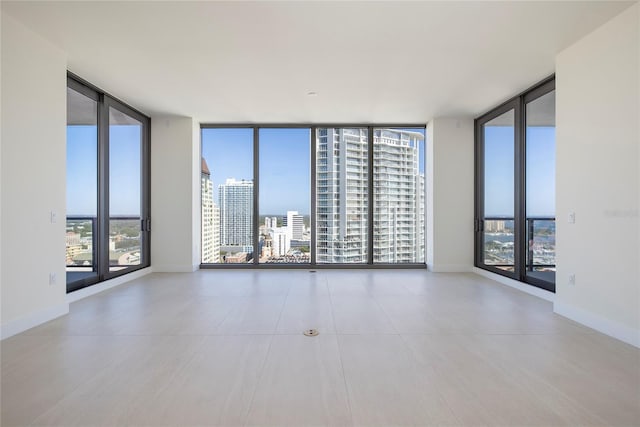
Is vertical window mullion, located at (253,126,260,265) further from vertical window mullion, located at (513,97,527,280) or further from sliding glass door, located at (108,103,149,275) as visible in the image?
vertical window mullion, located at (513,97,527,280)

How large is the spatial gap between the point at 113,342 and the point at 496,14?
14.1ft

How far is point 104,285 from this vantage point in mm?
4531

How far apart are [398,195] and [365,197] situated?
683 millimetres

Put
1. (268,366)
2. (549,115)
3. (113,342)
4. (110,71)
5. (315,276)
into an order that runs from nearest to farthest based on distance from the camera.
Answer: (268,366), (113,342), (110,71), (549,115), (315,276)

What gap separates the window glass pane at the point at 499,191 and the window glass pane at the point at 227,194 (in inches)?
173

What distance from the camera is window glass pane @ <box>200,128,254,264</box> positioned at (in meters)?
6.30

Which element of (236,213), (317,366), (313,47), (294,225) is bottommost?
(317,366)

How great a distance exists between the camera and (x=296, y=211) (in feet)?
20.9

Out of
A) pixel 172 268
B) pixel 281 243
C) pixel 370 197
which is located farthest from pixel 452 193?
pixel 172 268

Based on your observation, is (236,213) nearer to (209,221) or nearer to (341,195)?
(209,221)

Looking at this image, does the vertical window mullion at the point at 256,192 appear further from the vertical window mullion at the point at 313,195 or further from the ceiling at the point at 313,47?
the ceiling at the point at 313,47

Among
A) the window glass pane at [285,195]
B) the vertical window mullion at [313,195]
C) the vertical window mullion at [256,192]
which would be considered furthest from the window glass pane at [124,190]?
the vertical window mullion at [313,195]
